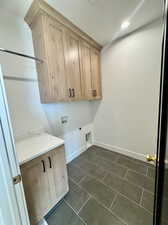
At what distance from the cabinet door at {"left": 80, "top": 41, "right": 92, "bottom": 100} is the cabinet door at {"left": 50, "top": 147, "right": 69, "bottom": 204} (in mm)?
1267

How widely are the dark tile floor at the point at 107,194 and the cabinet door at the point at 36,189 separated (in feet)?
0.75

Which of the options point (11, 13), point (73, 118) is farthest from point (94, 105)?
point (11, 13)

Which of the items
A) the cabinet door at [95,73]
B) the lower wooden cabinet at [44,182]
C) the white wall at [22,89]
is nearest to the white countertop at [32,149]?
the lower wooden cabinet at [44,182]

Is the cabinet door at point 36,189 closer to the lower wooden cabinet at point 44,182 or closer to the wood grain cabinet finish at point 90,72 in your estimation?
the lower wooden cabinet at point 44,182

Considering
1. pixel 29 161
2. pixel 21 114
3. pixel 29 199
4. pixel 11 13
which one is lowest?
pixel 29 199

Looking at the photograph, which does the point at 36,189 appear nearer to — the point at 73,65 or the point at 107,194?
the point at 107,194

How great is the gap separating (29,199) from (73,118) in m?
1.63

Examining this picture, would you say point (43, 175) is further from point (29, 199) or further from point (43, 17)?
point (43, 17)

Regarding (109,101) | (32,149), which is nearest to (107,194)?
(32,149)

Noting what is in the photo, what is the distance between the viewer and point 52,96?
1517 mm

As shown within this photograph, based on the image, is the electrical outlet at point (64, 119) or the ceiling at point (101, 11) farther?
the electrical outlet at point (64, 119)

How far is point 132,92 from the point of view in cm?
216

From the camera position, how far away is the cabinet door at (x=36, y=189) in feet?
3.45

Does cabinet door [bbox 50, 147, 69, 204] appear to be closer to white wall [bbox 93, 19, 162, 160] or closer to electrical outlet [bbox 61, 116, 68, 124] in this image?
electrical outlet [bbox 61, 116, 68, 124]
